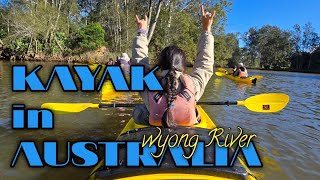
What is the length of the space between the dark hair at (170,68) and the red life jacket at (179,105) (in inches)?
1.7

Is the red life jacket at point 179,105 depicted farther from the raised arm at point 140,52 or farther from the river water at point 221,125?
the river water at point 221,125

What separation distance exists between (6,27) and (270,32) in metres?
52.0

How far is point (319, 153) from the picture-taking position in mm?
4477

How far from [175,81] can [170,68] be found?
0.40ft

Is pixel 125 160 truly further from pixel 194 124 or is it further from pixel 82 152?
pixel 194 124

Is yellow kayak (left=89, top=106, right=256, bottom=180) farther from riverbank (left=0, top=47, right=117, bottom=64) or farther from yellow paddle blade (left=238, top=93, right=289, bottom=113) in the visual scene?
riverbank (left=0, top=47, right=117, bottom=64)

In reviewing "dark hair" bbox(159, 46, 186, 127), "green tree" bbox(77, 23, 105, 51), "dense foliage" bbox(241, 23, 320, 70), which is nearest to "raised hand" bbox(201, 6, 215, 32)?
"dark hair" bbox(159, 46, 186, 127)

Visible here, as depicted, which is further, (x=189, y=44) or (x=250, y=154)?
(x=189, y=44)

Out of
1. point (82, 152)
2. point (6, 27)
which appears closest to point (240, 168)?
point (82, 152)

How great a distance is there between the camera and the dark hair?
2.62 meters

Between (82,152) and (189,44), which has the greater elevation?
(189,44)

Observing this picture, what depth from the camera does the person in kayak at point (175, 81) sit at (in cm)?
265

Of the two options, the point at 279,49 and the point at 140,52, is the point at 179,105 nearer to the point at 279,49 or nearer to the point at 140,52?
the point at 140,52

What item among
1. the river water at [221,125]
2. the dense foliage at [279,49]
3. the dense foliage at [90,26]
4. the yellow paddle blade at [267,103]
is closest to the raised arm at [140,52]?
the river water at [221,125]
